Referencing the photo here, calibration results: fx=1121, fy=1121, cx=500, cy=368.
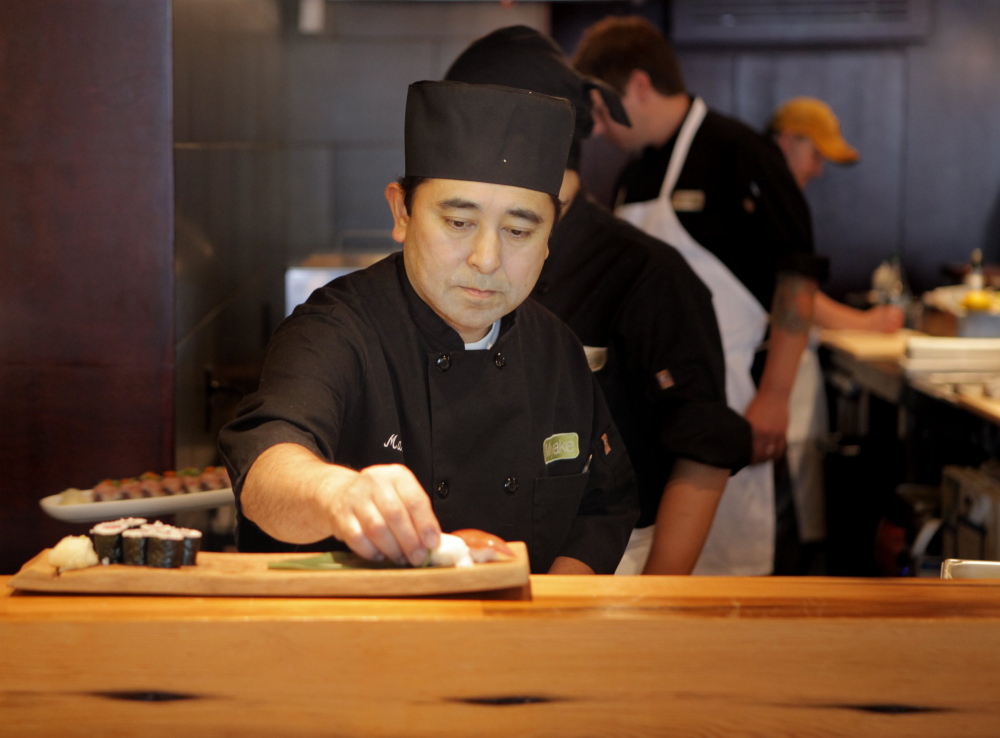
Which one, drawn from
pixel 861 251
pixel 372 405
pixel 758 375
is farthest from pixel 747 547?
pixel 861 251

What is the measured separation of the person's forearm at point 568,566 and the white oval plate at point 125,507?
2.00ft

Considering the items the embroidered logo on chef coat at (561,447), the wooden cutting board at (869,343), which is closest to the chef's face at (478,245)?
the embroidered logo on chef coat at (561,447)

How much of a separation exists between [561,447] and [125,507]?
706 millimetres

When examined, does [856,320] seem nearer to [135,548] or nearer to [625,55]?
[625,55]

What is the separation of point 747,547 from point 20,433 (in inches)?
63.3

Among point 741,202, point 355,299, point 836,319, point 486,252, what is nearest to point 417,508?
point 486,252

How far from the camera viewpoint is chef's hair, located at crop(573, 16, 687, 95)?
8.80 feet

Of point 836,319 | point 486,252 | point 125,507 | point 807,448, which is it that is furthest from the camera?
point 836,319

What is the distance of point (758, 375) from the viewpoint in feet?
11.2

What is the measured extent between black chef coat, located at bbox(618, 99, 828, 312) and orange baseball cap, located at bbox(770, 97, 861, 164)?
1.82 metres

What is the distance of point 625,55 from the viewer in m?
2.68

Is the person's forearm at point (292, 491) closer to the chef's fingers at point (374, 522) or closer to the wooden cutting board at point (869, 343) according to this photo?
the chef's fingers at point (374, 522)

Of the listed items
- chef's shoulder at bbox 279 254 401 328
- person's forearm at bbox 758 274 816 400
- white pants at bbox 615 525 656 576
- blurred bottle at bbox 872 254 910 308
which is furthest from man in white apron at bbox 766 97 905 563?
chef's shoulder at bbox 279 254 401 328

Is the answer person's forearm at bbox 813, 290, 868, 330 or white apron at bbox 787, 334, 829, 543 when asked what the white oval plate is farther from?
person's forearm at bbox 813, 290, 868, 330
